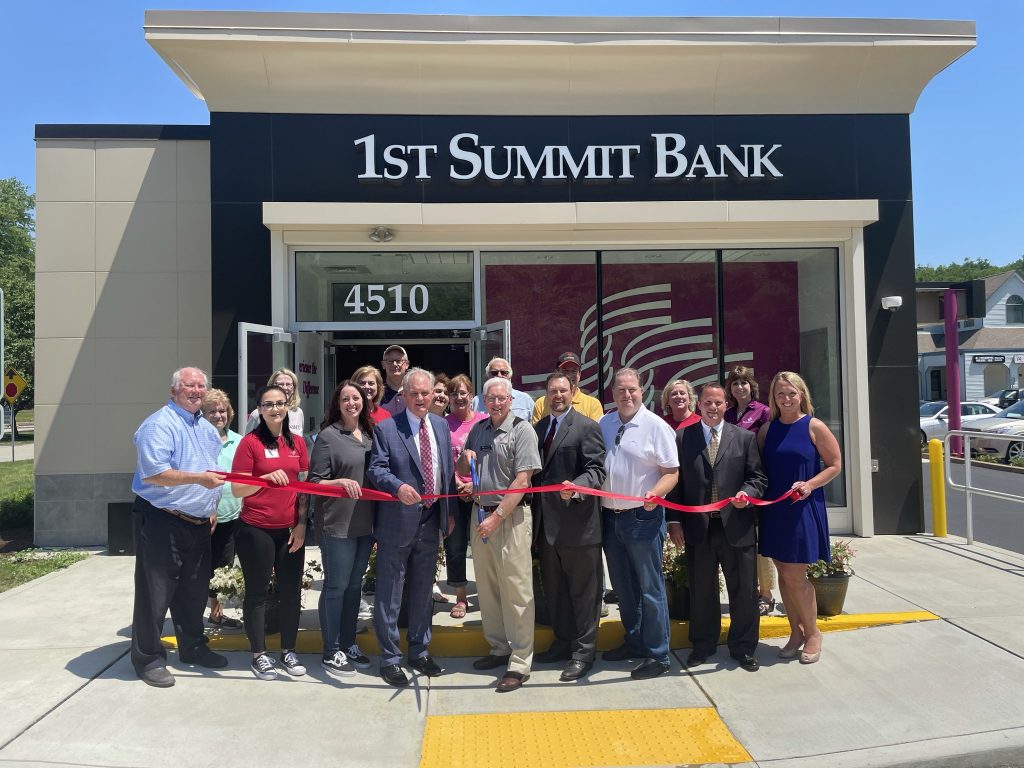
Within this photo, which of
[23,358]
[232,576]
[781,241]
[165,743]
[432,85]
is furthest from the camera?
[23,358]

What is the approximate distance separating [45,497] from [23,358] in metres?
31.0

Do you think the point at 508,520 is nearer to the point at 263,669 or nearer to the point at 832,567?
the point at 263,669

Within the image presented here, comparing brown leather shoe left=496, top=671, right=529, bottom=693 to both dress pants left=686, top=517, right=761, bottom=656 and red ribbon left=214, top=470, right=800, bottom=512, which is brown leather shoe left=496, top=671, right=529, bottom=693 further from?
dress pants left=686, top=517, right=761, bottom=656

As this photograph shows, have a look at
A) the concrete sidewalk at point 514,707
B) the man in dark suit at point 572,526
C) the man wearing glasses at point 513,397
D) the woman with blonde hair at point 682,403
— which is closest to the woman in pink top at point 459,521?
the man wearing glasses at point 513,397

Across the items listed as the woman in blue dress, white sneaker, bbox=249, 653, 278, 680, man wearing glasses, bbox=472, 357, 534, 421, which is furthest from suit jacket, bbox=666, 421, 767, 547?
white sneaker, bbox=249, 653, 278, 680

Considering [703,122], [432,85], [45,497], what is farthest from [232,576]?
[703,122]

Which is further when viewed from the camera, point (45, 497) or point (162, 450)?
point (45, 497)

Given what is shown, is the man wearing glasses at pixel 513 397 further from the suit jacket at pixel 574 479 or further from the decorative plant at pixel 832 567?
the decorative plant at pixel 832 567

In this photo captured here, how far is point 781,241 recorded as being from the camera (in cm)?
930

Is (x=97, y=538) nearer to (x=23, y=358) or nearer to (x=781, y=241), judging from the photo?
(x=781, y=241)

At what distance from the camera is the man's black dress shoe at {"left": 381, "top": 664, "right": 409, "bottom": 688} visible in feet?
15.8

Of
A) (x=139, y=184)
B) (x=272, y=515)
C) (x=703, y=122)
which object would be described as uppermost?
(x=703, y=122)

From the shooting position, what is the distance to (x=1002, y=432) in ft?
61.9

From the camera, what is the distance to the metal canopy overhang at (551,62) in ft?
27.4
